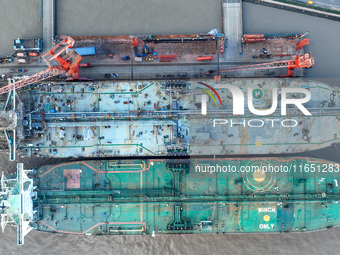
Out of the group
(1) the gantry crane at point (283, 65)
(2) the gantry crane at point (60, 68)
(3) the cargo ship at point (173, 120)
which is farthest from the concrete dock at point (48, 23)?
(1) the gantry crane at point (283, 65)

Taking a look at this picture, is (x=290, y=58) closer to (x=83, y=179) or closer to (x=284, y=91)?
(x=284, y=91)

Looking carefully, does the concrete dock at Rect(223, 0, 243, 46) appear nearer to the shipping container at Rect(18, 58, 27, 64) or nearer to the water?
the water

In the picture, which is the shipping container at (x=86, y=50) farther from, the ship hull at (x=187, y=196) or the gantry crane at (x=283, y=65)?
the gantry crane at (x=283, y=65)

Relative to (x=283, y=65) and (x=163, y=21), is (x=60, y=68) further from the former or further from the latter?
(x=283, y=65)

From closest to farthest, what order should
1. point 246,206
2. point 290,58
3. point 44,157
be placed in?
point 246,206, point 44,157, point 290,58

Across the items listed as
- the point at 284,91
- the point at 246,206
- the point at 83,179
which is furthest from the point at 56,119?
the point at 284,91
